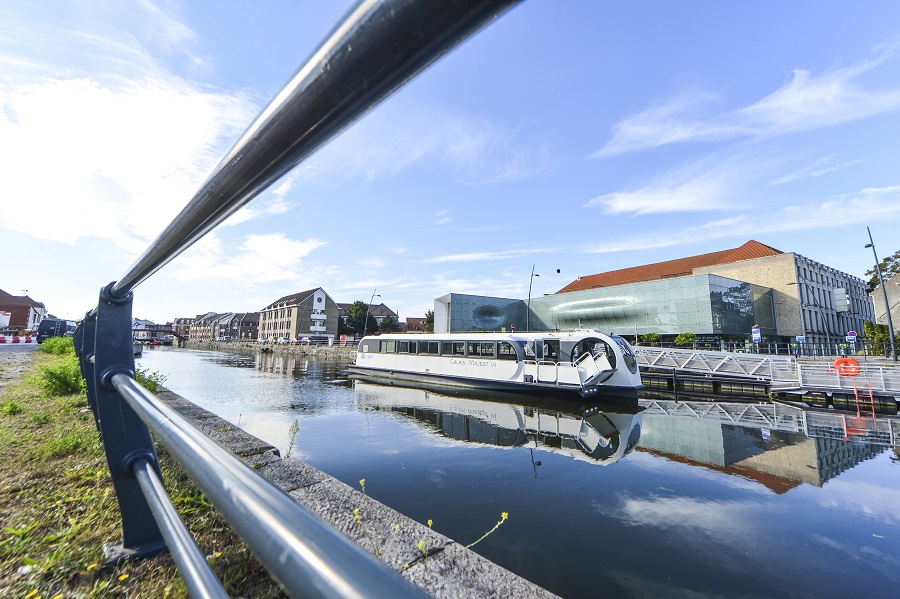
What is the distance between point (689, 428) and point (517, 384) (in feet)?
24.2

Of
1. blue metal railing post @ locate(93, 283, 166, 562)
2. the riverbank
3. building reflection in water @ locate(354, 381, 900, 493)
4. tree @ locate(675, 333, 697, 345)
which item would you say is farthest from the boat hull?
tree @ locate(675, 333, 697, 345)

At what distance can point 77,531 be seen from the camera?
8.36 feet

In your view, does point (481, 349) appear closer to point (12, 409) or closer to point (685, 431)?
point (685, 431)

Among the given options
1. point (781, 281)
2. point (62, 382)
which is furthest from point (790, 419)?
point (781, 281)

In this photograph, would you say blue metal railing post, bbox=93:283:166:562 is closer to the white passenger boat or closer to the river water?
the river water

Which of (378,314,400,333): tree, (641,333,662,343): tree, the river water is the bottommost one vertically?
the river water

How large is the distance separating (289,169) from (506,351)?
19.3m

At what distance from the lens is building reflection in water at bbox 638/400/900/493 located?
8.53 m

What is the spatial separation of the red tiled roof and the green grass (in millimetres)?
53707

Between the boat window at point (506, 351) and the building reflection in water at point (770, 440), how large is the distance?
602cm

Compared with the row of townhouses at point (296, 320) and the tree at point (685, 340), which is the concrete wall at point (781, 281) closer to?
the tree at point (685, 340)

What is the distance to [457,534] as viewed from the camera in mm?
5453

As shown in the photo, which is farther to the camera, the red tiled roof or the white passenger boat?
the red tiled roof

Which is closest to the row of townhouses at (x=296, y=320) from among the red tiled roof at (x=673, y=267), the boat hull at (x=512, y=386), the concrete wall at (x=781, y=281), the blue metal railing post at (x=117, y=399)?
the red tiled roof at (x=673, y=267)
